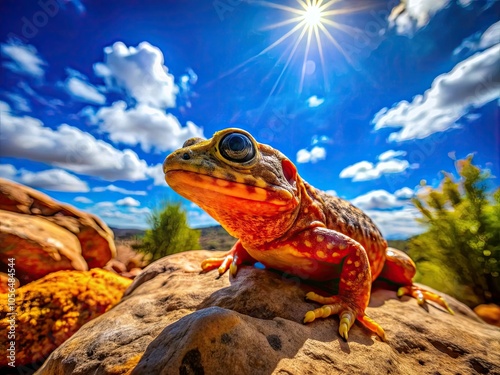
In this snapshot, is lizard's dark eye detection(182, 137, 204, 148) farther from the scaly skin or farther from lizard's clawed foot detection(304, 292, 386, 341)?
lizard's clawed foot detection(304, 292, 386, 341)

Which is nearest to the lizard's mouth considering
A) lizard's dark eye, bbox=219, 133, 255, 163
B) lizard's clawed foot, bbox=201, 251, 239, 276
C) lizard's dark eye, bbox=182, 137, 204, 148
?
lizard's dark eye, bbox=219, 133, 255, 163

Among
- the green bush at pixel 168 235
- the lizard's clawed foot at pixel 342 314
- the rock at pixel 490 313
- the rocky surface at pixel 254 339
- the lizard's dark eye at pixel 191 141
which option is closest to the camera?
the rocky surface at pixel 254 339

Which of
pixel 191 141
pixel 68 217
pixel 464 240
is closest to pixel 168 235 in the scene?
pixel 68 217

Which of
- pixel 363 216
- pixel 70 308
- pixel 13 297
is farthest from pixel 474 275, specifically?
pixel 13 297

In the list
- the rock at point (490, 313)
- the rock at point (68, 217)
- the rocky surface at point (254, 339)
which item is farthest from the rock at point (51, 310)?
the rock at point (490, 313)

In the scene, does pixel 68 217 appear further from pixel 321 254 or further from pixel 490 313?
pixel 490 313

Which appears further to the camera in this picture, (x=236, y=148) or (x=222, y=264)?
(x=222, y=264)

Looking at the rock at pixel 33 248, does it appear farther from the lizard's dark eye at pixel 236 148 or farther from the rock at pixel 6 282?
the lizard's dark eye at pixel 236 148

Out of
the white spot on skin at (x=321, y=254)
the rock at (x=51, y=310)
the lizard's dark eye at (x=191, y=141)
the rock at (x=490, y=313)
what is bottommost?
the rock at (x=51, y=310)
